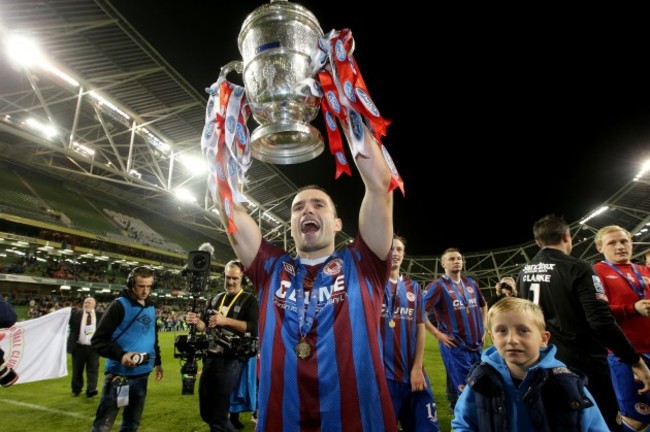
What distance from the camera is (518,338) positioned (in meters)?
1.88

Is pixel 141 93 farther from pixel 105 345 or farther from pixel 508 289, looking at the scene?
pixel 508 289

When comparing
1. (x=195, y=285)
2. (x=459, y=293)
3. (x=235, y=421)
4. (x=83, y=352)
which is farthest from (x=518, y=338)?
(x=83, y=352)

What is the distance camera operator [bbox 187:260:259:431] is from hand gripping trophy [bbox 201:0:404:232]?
2.20m

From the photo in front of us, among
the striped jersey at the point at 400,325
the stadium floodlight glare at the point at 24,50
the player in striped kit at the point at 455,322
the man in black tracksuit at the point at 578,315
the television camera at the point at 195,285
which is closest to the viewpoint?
the man in black tracksuit at the point at 578,315

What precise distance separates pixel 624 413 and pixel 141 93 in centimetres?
1162

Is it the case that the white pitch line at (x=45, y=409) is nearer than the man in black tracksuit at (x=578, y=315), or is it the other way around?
the man in black tracksuit at (x=578, y=315)

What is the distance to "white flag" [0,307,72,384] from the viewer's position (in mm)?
7180

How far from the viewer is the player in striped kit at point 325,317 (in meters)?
1.55

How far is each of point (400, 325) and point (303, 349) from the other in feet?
7.43

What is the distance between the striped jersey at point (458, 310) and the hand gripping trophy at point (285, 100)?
3.82 meters

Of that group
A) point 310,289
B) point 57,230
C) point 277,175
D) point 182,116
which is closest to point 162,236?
point 57,230

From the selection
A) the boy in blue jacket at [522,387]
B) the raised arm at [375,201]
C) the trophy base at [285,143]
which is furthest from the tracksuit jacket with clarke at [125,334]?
the boy in blue jacket at [522,387]

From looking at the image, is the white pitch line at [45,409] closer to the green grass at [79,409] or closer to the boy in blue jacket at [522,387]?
the green grass at [79,409]

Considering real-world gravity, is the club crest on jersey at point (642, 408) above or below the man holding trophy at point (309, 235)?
below
